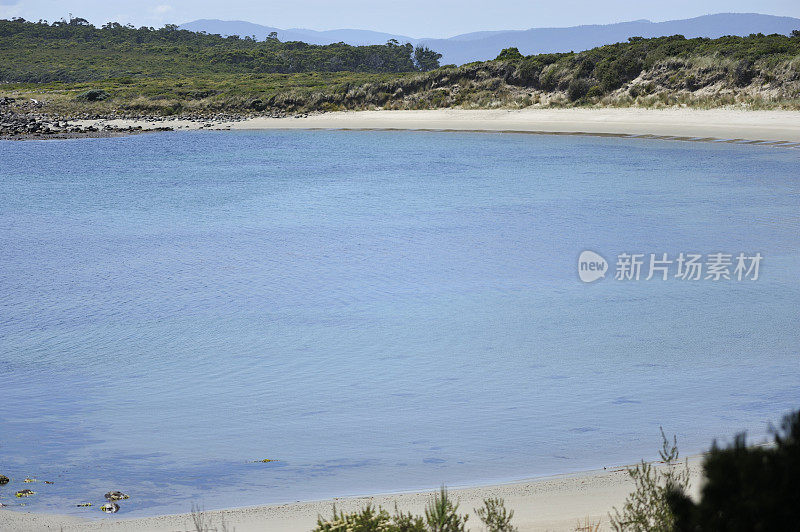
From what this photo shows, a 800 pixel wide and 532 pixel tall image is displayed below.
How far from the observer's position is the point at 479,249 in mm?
14719

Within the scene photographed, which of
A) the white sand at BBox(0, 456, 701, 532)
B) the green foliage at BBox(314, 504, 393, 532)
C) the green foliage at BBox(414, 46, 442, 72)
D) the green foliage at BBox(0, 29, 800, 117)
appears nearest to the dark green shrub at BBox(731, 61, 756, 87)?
the green foliage at BBox(0, 29, 800, 117)

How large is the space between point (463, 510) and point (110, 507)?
2.24m

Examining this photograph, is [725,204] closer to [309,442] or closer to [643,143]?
[643,143]

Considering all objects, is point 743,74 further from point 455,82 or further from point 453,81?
point 453,81

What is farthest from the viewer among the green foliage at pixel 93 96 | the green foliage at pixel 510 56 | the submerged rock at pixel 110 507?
the green foliage at pixel 93 96

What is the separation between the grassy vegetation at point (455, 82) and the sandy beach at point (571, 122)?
2.20 metres

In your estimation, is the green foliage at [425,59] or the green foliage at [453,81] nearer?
the green foliage at [453,81]

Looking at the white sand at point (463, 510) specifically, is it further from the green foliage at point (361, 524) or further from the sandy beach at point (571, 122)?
the sandy beach at point (571, 122)

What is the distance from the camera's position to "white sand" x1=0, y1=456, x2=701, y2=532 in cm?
474

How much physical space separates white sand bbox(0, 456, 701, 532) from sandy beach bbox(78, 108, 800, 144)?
25415 millimetres

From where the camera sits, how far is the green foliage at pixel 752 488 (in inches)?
104

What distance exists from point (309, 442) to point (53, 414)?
244cm

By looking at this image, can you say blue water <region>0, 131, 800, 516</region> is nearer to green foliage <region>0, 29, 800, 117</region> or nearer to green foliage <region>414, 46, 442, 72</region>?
green foliage <region>0, 29, 800, 117</region>

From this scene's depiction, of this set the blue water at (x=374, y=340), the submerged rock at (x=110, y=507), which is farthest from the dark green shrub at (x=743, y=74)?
the submerged rock at (x=110, y=507)
